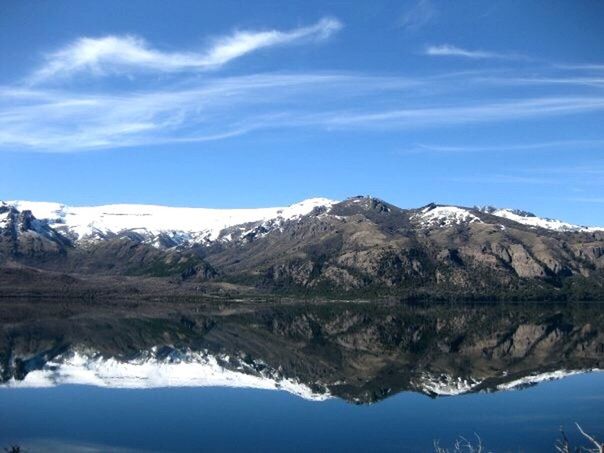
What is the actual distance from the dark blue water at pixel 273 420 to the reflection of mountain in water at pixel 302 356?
204 inches

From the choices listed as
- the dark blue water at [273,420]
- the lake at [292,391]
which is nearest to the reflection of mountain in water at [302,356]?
the lake at [292,391]

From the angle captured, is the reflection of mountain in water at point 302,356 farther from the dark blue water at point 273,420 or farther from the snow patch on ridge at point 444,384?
the dark blue water at point 273,420

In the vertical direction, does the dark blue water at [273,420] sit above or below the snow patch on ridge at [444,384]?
above

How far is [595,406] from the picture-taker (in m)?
56.3

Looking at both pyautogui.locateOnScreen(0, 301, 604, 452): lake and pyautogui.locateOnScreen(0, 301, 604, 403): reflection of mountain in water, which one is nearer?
pyautogui.locateOnScreen(0, 301, 604, 452): lake

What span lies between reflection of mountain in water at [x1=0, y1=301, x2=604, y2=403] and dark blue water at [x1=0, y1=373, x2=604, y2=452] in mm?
5179

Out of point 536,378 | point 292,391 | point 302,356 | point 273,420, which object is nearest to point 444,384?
point 536,378

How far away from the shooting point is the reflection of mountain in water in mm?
70625

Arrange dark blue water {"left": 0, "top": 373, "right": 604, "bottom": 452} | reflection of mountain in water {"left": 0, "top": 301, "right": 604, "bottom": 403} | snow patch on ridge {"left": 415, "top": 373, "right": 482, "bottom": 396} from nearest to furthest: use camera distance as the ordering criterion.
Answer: dark blue water {"left": 0, "top": 373, "right": 604, "bottom": 452} → snow patch on ridge {"left": 415, "top": 373, "right": 482, "bottom": 396} → reflection of mountain in water {"left": 0, "top": 301, "right": 604, "bottom": 403}

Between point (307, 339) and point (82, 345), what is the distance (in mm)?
39751

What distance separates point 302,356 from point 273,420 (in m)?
43.4

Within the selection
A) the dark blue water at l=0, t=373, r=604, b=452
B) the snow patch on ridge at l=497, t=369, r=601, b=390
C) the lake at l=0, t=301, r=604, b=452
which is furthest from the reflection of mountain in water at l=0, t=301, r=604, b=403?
the dark blue water at l=0, t=373, r=604, b=452

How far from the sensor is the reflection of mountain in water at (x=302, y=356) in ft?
232

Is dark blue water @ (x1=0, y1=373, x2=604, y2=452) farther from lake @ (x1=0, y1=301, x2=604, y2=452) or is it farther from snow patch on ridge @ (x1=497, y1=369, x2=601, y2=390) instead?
snow patch on ridge @ (x1=497, y1=369, x2=601, y2=390)
